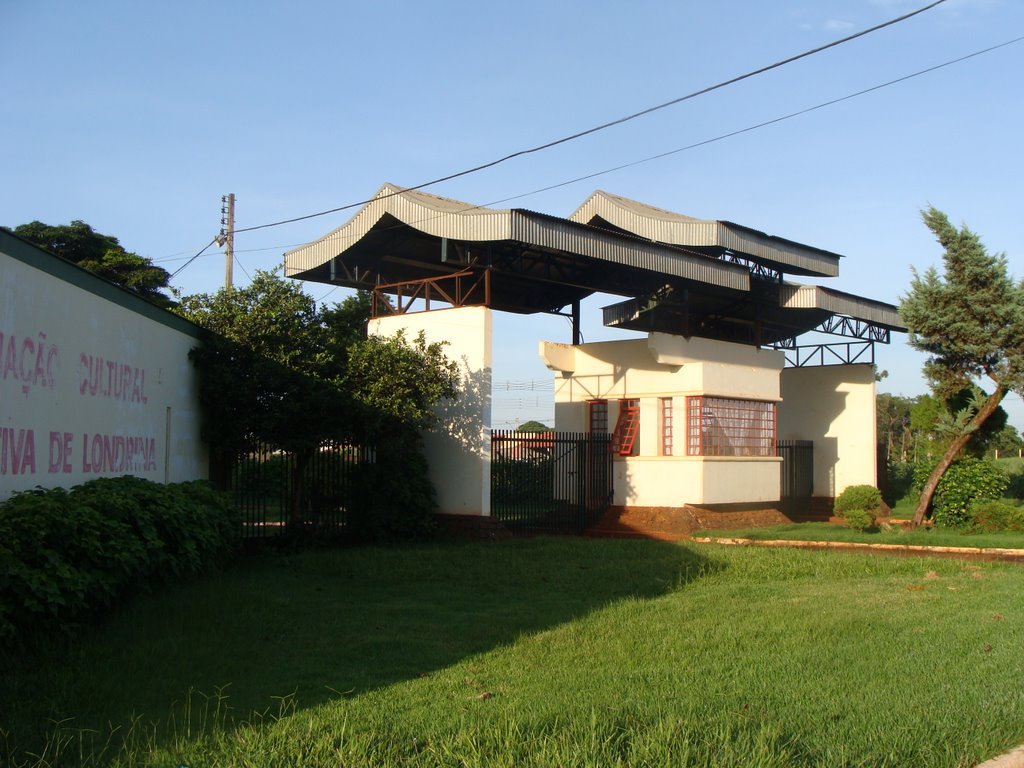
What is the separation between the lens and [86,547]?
7.86 metres

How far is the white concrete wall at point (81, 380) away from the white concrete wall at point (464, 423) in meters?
5.30

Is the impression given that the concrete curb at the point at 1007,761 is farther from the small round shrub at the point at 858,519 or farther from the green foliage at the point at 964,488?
the green foliage at the point at 964,488

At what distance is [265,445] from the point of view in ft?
52.3

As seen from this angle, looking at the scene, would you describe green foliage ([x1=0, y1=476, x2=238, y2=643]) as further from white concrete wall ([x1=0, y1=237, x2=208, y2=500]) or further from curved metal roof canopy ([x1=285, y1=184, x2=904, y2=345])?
curved metal roof canopy ([x1=285, y1=184, x2=904, y2=345])

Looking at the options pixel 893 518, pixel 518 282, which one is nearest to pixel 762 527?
pixel 893 518

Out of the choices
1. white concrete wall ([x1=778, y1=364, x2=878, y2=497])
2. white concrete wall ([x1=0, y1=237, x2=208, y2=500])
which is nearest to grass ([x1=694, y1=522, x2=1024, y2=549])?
white concrete wall ([x1=778, y1=364, x2=878, y2=497])

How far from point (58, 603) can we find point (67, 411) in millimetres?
3667

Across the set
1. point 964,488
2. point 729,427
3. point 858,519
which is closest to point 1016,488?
point 964,488

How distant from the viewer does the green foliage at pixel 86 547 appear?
7.00 metres

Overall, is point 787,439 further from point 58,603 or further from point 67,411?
point 58,603

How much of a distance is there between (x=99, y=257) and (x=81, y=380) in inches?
1025

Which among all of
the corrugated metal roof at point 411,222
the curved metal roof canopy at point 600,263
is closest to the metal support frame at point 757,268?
the curved metal roof canopy at point 600,263

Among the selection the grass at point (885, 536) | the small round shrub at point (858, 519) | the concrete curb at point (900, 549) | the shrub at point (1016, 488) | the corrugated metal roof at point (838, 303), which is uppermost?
the corrugated metal roof at point (838, 303)

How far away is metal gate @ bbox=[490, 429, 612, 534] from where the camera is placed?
20.7m
